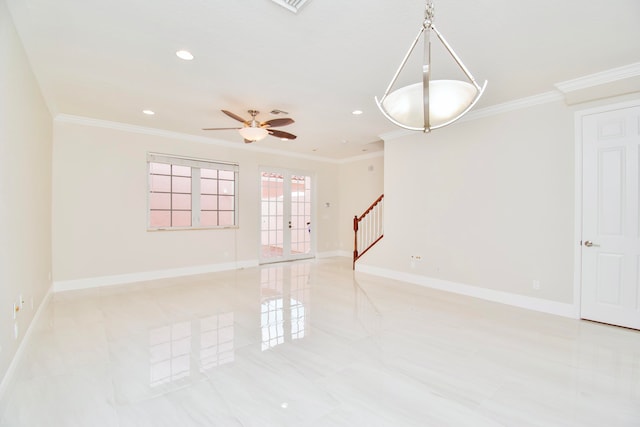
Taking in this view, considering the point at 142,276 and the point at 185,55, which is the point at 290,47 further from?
the point at 142,276

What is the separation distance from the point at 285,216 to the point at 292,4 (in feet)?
18.5

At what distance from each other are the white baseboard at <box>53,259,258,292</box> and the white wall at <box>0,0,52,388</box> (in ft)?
3.02

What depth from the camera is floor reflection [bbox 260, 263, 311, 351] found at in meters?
3.12

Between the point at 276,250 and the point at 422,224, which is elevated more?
the point at 422,224

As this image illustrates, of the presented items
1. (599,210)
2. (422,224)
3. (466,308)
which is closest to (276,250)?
(422,224)

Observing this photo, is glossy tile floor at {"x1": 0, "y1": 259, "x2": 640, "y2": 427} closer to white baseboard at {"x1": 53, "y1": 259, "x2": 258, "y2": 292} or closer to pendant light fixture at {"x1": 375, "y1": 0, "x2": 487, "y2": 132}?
white baseboard at {"x1": 53, "y1": 259, "x2": 258, "y2": 292}

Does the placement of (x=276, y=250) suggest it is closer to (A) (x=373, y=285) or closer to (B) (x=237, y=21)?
(A) (x=373, y=285)

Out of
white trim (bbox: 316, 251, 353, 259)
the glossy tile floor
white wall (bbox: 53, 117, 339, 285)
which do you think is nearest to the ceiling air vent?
the glossy tile floor

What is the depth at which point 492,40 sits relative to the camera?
2631 mm

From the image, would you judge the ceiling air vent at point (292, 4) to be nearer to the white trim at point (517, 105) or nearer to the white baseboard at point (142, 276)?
the white trim at point (517, 105)

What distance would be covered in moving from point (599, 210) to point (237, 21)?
4360 millimetres

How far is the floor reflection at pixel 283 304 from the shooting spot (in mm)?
3121

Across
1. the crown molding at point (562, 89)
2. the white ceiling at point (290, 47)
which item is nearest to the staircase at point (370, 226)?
the crown molding at point (562, 89)

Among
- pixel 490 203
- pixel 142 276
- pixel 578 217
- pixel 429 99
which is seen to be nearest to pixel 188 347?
pixel 429 99
